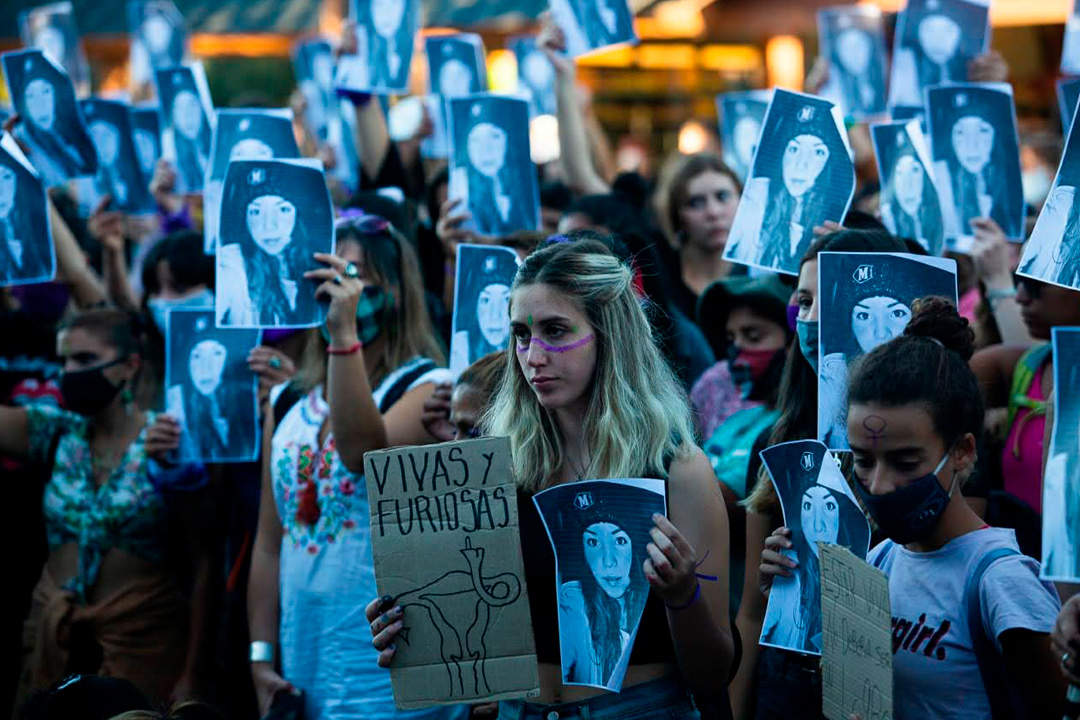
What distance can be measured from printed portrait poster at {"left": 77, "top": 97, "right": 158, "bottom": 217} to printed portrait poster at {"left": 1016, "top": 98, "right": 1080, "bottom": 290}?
4598 millimetres

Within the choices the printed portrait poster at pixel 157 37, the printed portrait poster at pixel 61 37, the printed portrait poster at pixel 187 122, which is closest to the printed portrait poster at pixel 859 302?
the printed portrait poster at pixel 187 122

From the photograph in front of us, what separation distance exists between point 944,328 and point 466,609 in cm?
116

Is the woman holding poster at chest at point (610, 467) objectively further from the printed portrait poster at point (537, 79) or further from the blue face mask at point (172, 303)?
the printed portrait poster at point (537, 79)

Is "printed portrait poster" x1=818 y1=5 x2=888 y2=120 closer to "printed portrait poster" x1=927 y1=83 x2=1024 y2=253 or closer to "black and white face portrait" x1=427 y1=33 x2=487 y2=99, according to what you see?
"black and white face portrait" x1=427 y1=33 x2=487 y2=99

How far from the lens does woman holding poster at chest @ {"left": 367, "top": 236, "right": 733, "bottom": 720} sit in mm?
2670

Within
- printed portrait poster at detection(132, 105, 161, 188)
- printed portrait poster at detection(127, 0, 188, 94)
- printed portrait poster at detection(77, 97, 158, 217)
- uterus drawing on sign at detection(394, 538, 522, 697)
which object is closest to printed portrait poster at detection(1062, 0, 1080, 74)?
uterus drawing on sign at detection(394, 538, 522, 697)

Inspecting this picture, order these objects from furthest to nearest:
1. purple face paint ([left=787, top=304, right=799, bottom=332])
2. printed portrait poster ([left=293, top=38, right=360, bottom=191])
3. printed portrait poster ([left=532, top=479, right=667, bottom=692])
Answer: printed portrait poster ([left=293, top=38, right=360, bottom=191]) → purple face paint ([left=787, top=304, right=799, bottom=332]) → printed portrait poster ([left=532, top=479, right=667, bottom=692])

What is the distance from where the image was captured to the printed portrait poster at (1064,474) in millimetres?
2266

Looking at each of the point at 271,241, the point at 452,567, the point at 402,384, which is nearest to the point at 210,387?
the point at 271,241

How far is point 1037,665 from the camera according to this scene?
7.77 feet

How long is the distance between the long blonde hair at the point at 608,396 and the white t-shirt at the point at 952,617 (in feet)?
1.83

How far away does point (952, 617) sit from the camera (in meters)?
2.52

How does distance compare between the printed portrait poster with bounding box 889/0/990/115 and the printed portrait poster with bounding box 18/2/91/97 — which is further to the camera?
the printed portrait poster with bounding box 18/2/91/97

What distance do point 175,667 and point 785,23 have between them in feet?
33.9
